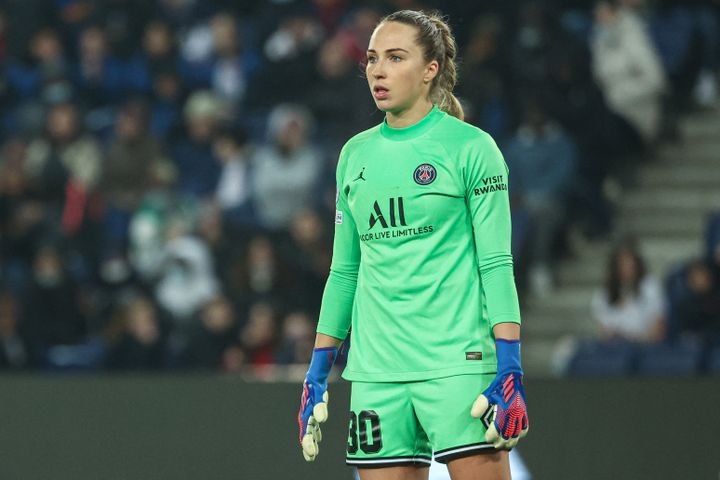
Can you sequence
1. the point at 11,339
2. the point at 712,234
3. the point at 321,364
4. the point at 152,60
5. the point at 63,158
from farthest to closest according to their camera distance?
the point at 152,60 < the point at 63,158 < the point at 11,339 < the point at 712,234 < the point at 321,364

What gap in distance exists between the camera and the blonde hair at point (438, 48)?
3404mm

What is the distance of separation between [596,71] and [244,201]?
2.69 m

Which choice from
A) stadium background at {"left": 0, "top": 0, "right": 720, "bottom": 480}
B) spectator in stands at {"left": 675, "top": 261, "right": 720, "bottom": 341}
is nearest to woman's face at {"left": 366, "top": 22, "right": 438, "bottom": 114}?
stadium background at {"left": 0, "top": 0, "right": 720, "bottom": 480}

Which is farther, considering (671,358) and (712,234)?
(712,234)

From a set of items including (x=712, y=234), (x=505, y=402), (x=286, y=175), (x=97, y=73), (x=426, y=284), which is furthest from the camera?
(x=97, y=73)

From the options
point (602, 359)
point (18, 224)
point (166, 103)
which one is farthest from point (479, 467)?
point (166, 103)

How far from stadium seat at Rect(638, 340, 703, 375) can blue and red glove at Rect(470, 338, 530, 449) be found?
3.69 metres

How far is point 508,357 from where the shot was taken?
3225 mm

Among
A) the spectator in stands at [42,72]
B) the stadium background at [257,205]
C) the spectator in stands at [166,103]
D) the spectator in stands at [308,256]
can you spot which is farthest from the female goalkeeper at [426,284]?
the spectator in stands at [42,72]

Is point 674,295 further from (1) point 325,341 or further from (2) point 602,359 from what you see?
(1) point 325,341

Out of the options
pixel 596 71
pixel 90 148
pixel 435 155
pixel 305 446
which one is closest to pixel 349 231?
pixel 435 155

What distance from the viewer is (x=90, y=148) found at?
10102 mm

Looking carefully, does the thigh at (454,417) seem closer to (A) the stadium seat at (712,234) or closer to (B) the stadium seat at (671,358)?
(B) the stadium seat at (671,358)

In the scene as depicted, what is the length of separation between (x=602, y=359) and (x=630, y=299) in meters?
0.66
